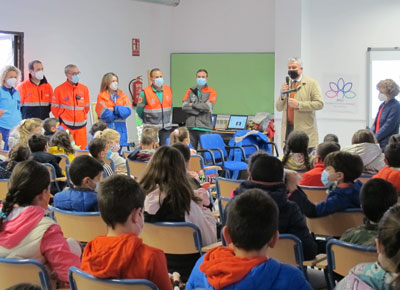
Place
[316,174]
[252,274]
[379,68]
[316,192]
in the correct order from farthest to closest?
[379,68] < [316,174] < [316,192] < [252,274]

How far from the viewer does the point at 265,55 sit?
37.9 feet

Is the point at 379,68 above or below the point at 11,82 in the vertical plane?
above

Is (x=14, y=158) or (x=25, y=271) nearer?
(x=25, y=271)

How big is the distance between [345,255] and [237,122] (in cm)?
871

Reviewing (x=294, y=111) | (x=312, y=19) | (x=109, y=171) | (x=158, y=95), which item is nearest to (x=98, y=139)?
(x=109, y=171)

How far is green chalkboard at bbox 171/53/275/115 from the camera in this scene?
37.9 feet

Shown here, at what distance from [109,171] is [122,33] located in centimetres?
661

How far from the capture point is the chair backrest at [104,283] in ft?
7.77

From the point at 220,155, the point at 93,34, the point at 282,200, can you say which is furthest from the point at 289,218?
the point at 93,34

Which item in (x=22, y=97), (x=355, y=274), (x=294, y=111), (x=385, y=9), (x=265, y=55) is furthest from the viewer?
(x=265, y=55)

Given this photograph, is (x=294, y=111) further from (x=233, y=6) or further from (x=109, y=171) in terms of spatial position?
(x=233, y=6)

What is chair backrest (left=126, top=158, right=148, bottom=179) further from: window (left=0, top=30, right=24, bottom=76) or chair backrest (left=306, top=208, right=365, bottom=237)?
window (left=0, top=30, right=24, bottom=76)

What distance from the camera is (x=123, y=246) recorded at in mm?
2477

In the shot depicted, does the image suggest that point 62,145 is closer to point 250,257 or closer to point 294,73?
point 294,73
